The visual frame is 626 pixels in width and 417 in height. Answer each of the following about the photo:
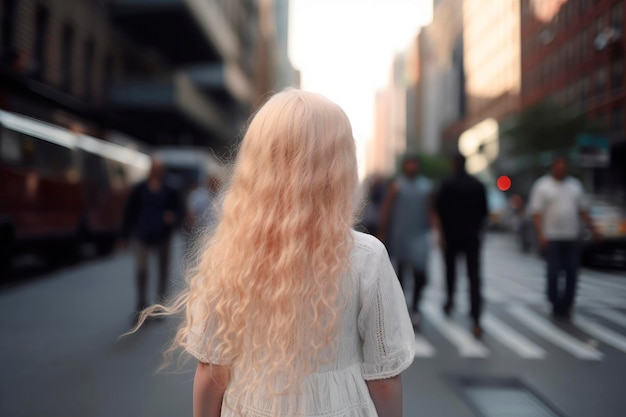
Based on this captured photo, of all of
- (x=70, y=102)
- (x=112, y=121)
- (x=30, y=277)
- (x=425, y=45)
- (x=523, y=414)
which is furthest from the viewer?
(x=425, y=45)

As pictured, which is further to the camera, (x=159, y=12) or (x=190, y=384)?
(x=159, y=12)

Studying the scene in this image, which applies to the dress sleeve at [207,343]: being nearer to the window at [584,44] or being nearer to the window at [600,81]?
the window at [600,81]

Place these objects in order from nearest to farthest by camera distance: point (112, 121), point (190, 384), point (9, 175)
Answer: point (190, 384) < point (9, 175) < point (112, 121)

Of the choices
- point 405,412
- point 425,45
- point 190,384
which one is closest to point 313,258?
point 405,412

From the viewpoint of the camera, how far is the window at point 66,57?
20.1 meters

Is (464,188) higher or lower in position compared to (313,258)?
higher

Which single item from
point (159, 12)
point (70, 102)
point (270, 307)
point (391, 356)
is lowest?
point (391, 356)

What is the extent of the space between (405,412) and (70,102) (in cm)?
1218

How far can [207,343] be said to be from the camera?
5.64 ft

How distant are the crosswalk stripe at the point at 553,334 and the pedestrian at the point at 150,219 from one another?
14.3 feet

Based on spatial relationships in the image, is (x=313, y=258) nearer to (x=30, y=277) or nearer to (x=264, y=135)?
(x=264, y=135)

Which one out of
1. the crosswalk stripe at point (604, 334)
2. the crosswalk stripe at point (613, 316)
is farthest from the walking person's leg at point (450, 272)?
the crosswalk stripe at point (613, 316)

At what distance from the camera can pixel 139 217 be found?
7.41m

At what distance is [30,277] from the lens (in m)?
11.2
